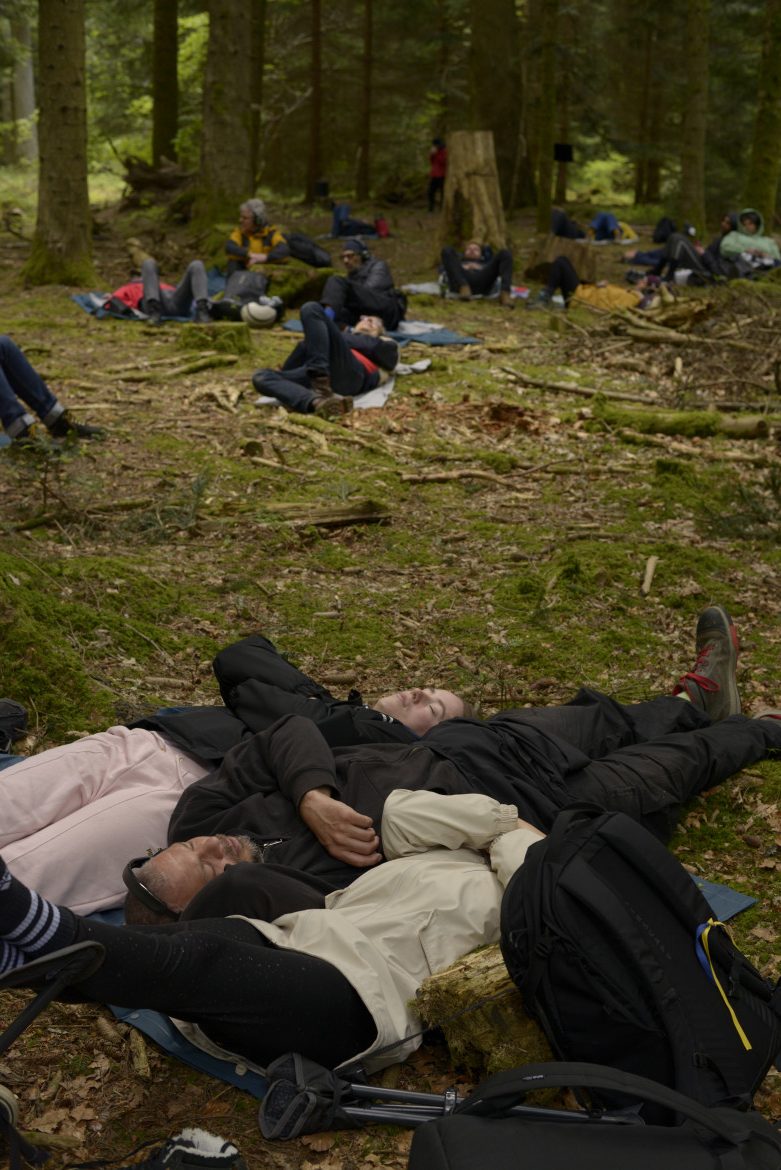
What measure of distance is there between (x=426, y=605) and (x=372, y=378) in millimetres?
4791

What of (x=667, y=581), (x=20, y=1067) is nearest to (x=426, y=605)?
(x=667, y=581)

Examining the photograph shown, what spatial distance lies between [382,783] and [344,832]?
33 cm

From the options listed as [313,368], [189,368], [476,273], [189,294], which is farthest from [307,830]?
[476,273]

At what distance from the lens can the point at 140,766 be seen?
394 cm

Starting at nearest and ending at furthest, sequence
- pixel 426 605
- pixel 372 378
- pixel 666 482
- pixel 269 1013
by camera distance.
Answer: pixel 269 1013, pixel 426 605, pixel 666 482, pixel 372 378

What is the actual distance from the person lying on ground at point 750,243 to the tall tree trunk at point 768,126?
1.42 m

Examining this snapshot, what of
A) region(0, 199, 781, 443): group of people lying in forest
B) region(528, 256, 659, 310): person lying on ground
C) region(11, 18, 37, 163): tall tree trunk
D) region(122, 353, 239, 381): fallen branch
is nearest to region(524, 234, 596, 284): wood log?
region(0, 199, 781, 443): group of people lying in forest

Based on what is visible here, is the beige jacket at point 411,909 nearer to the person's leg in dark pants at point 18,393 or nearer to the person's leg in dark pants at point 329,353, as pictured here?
the person's leg in dark pants at point 18,393

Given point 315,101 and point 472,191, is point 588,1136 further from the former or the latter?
point 315,101

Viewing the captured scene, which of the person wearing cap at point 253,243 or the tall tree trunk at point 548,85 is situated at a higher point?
the tall tree trunk at point 548,85

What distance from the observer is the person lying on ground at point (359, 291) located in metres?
11.7

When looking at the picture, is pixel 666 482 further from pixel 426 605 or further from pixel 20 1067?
pixel 20 1067

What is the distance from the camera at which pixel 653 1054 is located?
258cm

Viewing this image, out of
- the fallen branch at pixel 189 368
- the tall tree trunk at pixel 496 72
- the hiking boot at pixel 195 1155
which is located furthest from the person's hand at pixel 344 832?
the tall tree trunk at pixel 496 72
